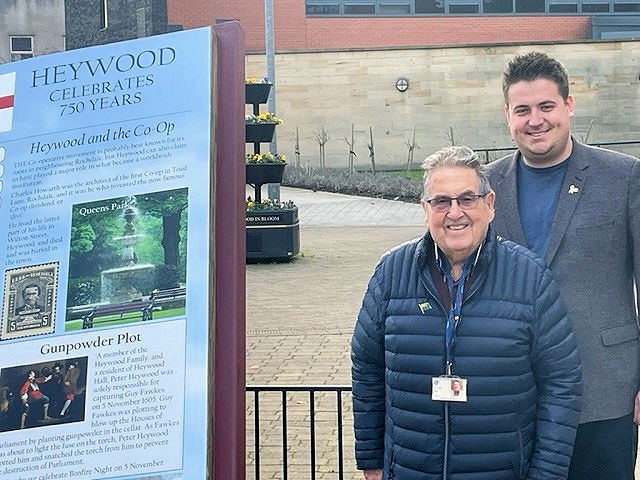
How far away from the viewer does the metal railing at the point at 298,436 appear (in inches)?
212

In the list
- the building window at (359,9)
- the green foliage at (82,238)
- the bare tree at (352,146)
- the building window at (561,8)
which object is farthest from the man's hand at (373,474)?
the building window at (561,8)

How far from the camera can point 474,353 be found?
108 inches

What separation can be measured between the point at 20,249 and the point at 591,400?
6.26ft

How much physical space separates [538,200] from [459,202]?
21.3 inches

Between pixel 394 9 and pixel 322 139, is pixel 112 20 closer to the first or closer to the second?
pixel 322 139

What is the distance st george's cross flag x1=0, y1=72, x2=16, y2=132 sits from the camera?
304 cm

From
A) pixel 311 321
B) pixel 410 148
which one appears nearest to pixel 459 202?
pixel 311 321

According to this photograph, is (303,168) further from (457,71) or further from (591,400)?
(591,400)

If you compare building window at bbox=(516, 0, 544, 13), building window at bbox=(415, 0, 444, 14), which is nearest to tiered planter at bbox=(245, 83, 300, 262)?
building window at bbox=(415, 0, 444, 14)

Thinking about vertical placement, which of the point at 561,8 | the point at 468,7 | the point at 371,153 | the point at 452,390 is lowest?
the point at 452,390

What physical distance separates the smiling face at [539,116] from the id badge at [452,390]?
0.86 meters

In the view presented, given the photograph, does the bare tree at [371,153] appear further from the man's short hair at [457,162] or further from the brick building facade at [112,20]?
the man's short hair at [457,162]

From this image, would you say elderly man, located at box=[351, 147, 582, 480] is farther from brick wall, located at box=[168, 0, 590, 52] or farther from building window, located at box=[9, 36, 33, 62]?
building window, located at box=[9, 36, 33, 62]

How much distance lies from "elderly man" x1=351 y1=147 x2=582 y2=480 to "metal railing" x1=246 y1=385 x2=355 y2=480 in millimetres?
2055
